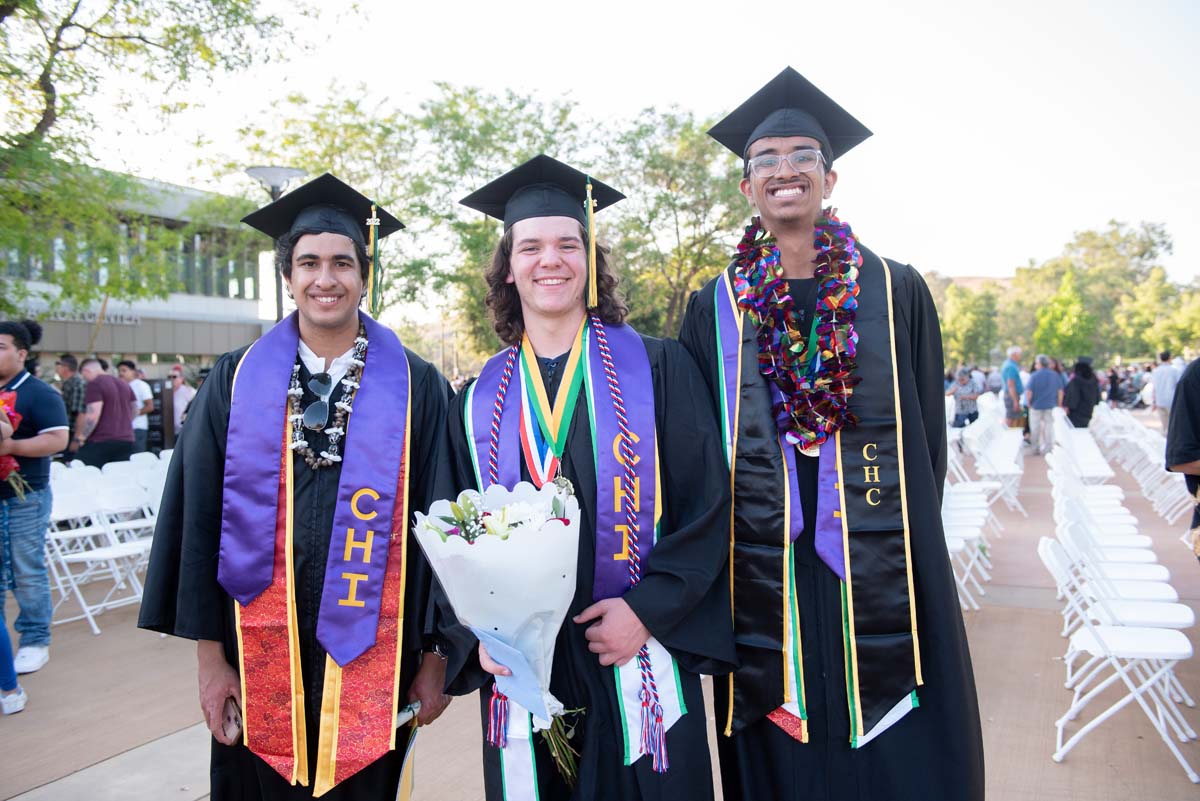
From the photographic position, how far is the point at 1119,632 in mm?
3430

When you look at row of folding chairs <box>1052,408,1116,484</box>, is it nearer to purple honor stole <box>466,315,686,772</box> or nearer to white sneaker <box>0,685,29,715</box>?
purple honor stole <box>466,315,686,772</box>

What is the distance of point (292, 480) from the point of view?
221 centimetres

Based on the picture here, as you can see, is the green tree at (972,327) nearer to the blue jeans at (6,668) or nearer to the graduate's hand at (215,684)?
the blue jeans at (6,668)

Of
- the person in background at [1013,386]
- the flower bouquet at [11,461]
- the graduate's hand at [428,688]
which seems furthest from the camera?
the person in background at [1013,386]

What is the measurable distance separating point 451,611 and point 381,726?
0.46 m

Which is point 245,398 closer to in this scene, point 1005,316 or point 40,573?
point 40,573

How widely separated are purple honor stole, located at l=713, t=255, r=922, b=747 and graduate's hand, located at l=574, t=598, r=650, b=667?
33 cm

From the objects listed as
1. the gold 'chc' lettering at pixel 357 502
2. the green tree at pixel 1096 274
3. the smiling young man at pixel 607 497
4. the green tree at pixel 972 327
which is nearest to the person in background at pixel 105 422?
the gold 'chc' lettering at pixel 357 502

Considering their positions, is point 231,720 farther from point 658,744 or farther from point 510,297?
point 510,297

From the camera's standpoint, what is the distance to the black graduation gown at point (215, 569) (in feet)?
7.16

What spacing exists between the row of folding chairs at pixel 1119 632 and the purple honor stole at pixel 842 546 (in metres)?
1.77

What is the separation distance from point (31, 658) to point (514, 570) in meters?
4.14

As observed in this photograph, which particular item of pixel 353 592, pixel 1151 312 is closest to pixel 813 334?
pixel 353 592

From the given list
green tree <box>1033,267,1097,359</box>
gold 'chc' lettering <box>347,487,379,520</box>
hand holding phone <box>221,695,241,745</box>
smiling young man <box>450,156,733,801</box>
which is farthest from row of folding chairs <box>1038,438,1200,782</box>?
green tree <box>1033,267,1097,359</box>
